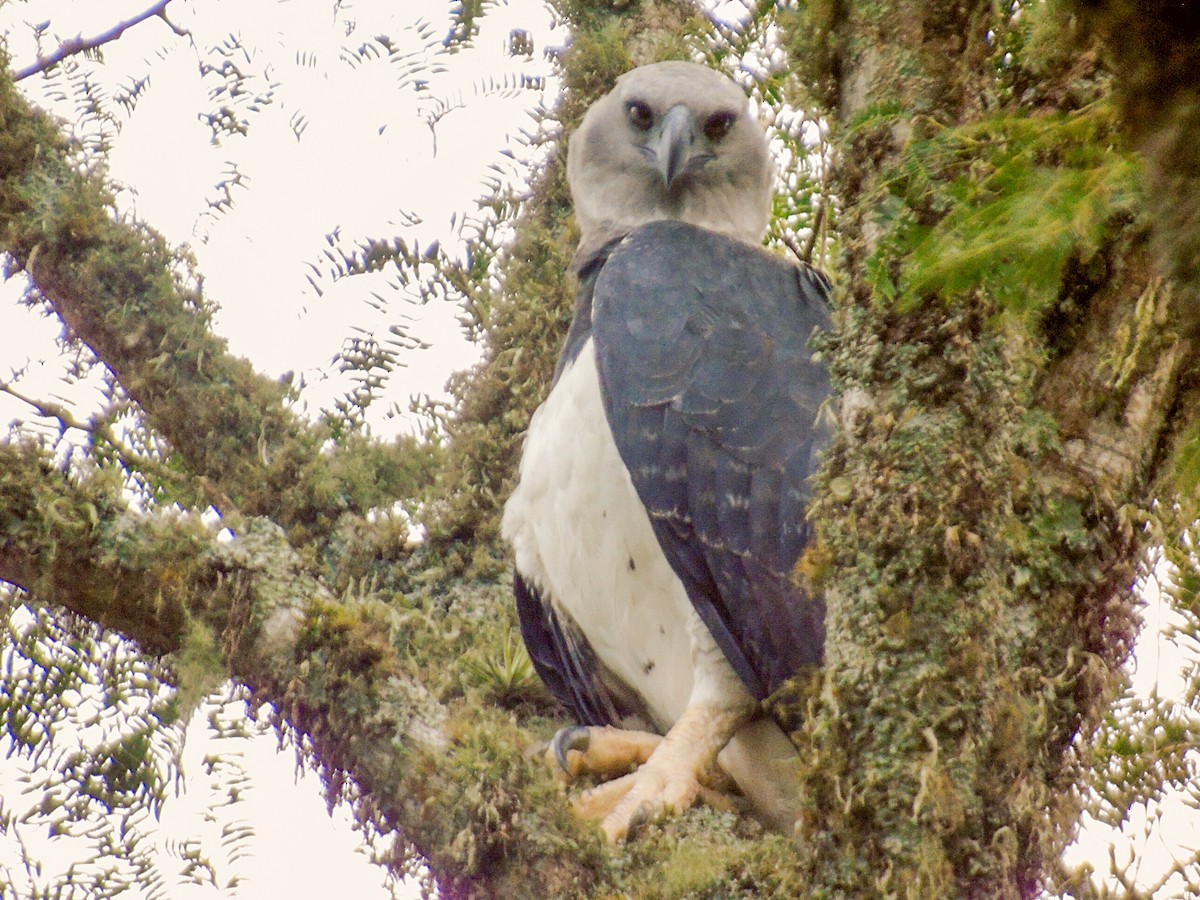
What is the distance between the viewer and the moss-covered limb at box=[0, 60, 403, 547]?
398cm

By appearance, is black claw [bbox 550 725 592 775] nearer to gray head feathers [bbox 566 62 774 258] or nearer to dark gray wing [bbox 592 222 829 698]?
dark gray wing [bbox 592 222 829 698]

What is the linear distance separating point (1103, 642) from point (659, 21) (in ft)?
11.4

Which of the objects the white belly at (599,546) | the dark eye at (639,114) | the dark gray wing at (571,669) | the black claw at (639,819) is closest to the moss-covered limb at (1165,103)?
the black claw at (639,819)

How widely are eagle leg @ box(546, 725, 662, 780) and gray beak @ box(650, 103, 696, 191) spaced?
6.73 feet

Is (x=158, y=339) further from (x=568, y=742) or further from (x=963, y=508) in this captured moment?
(x=963, y=508)

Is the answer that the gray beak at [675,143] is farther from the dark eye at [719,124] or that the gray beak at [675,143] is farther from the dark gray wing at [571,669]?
the dark gray wing at [571,669]

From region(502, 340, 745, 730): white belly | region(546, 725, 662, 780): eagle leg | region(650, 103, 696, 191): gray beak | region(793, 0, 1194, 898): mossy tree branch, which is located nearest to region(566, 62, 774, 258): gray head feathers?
region(650, 103, 696, 191): gray beak

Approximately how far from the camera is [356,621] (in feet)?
8.95

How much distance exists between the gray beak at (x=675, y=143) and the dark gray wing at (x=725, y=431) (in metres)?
0.86

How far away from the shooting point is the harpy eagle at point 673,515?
11.3 ft

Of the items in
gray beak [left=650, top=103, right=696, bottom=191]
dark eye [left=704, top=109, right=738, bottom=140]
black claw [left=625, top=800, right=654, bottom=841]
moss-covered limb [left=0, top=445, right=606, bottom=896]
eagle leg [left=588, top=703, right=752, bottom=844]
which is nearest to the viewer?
moss-covered limb [left=0, top=445, right=606, bottom=896]

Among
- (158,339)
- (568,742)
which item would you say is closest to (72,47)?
(158,339)

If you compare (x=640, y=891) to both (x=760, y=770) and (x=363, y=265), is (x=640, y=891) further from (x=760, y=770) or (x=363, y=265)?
(x=363, y=265)

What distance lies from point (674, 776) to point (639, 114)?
102 inches
